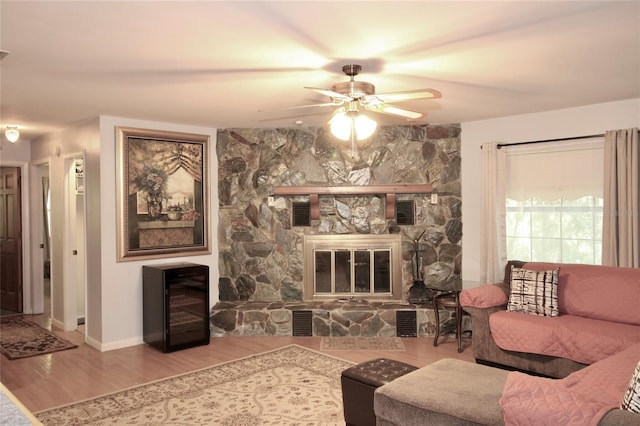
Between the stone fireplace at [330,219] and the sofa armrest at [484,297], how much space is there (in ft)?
4.09

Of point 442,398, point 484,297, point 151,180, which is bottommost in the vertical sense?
point 442,398

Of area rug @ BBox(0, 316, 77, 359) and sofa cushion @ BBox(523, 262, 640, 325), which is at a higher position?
sofa cushion @ BBox(523, 262, 640, 325)

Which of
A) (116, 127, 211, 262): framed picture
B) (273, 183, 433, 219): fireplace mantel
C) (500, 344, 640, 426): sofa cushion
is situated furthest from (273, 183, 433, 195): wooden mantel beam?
(500, 344, 640, 426): sofa cushion

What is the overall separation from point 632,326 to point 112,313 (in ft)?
15.5

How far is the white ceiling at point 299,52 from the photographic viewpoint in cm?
242

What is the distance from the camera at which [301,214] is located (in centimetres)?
592

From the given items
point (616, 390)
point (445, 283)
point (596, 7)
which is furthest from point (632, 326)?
point (596, 7)

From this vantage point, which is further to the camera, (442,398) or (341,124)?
(341,124)

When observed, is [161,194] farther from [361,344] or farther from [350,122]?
[350,122]

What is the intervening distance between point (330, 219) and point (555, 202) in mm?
2446

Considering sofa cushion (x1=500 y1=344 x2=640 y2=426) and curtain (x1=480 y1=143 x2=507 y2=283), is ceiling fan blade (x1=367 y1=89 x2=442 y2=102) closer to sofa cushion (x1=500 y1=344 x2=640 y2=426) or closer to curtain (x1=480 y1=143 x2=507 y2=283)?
sofa cushion (x1=500 y1=344 x2=640 y2=426)

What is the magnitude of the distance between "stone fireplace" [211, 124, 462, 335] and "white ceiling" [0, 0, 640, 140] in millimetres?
1205

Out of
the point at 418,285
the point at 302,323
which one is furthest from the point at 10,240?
the point at 418,285

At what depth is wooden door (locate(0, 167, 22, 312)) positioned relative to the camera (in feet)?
22.8
